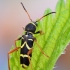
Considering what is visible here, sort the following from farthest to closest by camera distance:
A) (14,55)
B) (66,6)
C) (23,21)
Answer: (23,21)
(14,55)
(66,6)

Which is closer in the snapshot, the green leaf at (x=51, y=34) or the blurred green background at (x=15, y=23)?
the green leaf at (x=51, y=34)

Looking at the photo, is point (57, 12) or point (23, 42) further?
point (23, 42)

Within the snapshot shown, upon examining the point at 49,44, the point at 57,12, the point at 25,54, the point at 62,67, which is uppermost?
the point at 57,12

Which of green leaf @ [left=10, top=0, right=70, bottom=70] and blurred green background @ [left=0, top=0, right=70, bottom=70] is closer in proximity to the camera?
green leaf @ [left=10, top=0, right=70, bottom=70]

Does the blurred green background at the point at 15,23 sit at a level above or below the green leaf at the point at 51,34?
below

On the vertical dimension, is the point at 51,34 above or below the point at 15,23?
above

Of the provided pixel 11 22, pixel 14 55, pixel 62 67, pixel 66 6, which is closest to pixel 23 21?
pixel 11 22

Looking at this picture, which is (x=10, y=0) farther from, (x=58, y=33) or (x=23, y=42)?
(x=58, y=33)

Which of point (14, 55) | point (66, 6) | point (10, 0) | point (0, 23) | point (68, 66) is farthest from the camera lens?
point (10, 0)

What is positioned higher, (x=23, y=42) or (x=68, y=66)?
(x=23, y=42)

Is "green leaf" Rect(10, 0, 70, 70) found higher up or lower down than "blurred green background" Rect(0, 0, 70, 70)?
higher up

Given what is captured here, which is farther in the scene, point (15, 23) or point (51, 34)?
point (15, 23)
